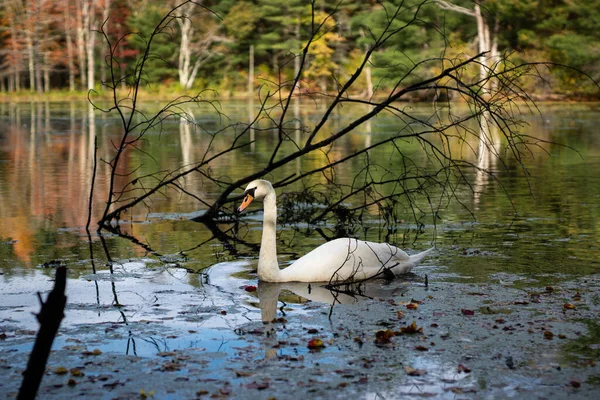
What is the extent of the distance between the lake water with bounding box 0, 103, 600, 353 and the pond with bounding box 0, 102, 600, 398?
21mm

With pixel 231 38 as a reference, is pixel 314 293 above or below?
below

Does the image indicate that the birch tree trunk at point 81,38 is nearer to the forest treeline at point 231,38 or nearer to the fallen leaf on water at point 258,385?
the forest treeline at point 231,38

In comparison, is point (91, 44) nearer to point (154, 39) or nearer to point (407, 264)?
point (154, 39)

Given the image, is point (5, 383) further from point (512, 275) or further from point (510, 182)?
point (510, 182)

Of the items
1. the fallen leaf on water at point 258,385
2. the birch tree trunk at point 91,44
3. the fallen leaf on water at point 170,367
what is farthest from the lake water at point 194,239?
the birch tree trunk at point 91,44

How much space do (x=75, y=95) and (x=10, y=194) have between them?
56.0 metres

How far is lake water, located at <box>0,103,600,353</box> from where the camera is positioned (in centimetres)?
808

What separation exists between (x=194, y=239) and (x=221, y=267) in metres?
1.89

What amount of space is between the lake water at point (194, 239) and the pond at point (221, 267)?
2cm

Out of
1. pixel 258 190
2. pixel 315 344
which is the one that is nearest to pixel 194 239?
pixel 258 190

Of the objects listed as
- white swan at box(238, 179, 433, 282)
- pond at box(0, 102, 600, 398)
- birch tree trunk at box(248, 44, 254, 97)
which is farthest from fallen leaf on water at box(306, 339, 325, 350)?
birch tree trunk at box(248, 44, 254, 97)

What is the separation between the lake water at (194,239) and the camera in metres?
8.08

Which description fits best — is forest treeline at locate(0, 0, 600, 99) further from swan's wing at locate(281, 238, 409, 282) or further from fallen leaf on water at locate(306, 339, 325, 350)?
fallen leaf on water at locate(306, 339, 325, 350)

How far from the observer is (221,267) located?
9148 mm
